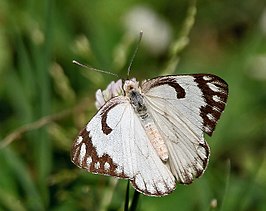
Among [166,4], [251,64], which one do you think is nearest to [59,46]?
[166,4]

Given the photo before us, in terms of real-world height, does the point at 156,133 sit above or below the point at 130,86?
below

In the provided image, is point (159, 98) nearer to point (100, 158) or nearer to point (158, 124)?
point (158, 124)

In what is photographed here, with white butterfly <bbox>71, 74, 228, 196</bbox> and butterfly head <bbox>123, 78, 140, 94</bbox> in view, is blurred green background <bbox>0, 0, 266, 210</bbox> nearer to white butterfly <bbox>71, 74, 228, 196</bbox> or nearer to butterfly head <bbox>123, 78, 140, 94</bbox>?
Result: white butterfly <bbox>71, 74, 228, 196</bbox>

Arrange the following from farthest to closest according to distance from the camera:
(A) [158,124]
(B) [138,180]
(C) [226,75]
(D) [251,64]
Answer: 1. (D) [251,64]
2. (C) [226,75]
3. (A) [158,124]
4. (B) [138,180]

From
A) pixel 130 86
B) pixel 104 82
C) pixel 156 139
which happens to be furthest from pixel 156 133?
pixel 104 82

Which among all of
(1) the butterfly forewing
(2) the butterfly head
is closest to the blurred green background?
(1) the butterfly forewing

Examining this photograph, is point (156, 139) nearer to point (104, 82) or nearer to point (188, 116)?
point (188, 116)
